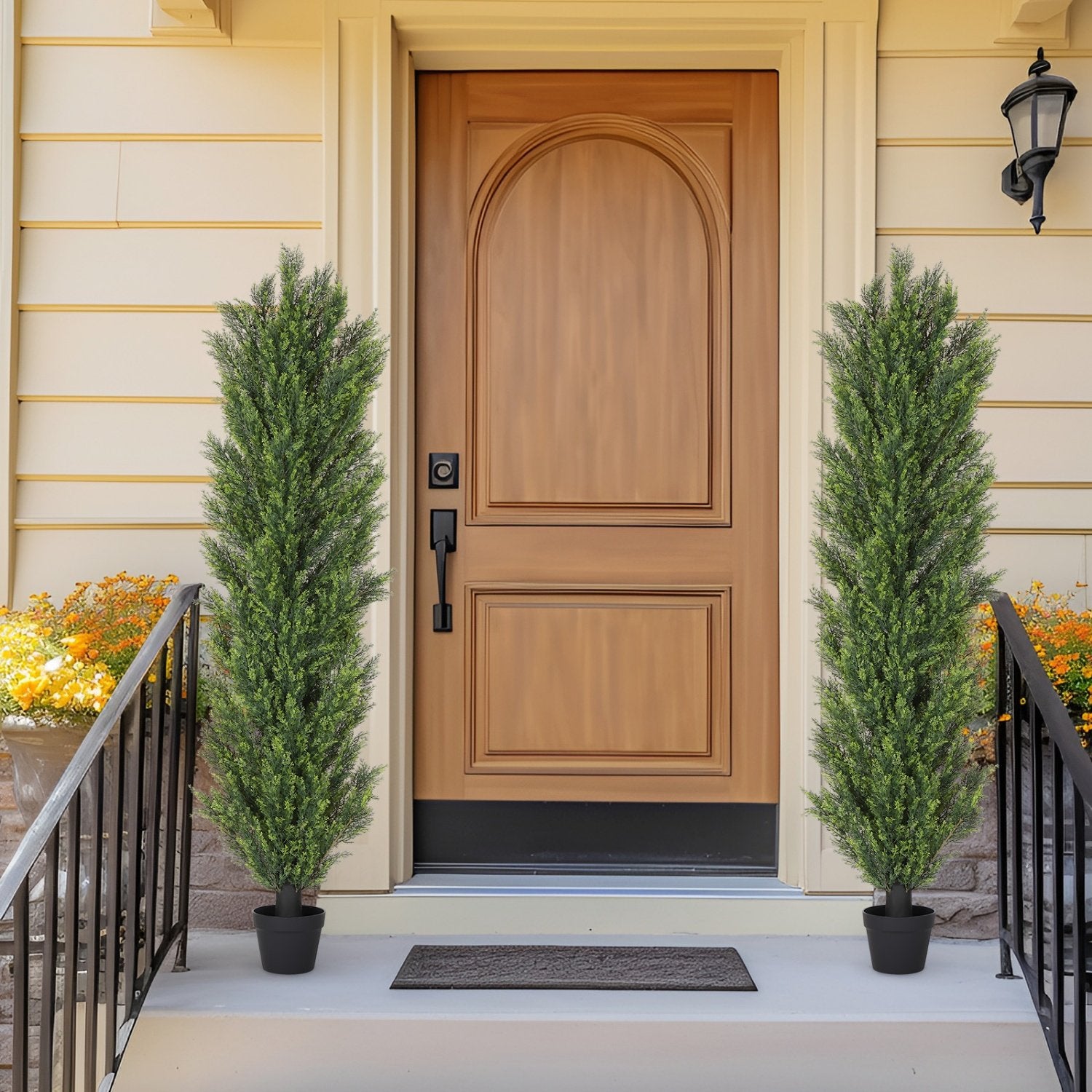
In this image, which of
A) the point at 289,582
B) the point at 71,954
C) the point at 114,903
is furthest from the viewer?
the point at 289,582

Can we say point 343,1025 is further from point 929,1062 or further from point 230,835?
point 929,1062

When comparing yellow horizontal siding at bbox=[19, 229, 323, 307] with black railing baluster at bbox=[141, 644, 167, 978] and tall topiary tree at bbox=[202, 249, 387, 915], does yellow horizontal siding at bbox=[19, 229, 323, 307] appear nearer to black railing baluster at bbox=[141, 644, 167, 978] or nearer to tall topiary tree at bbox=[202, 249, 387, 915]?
tall topiary tree at bbox=[202, 249, 387, 915]

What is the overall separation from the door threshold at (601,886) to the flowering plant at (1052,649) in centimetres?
72

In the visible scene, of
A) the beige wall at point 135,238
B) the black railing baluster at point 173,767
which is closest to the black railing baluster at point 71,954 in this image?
the black railing baluster at point 173,767

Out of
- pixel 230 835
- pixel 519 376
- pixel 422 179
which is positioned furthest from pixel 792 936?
pixel 422 179

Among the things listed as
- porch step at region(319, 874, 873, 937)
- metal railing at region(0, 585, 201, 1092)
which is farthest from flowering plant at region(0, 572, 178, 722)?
porch step at region(319, 874, 873, 937)

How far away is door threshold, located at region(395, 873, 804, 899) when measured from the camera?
301 centimetres

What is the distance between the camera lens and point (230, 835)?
2.52 metres

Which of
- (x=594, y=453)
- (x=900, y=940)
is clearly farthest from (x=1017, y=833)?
(x=594, y=453)

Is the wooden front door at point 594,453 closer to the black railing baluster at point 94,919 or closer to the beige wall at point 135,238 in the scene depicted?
the beige wall at point 135,238

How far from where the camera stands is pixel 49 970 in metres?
1.94

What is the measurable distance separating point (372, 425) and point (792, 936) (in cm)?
184

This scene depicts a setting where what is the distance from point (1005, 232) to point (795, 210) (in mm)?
598

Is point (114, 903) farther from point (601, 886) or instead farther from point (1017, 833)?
point (1017, 833)
